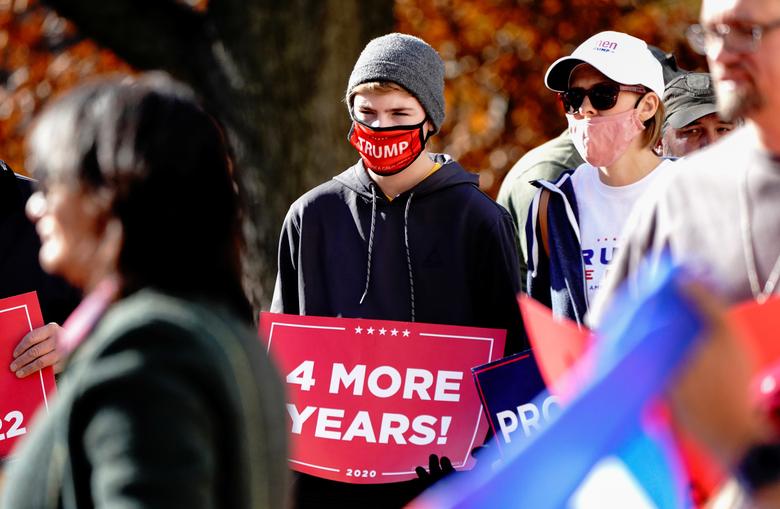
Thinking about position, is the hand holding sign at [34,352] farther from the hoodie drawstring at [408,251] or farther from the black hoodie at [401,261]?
the hoodie drawstring at [408,251]

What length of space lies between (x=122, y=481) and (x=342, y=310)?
278 centimetres

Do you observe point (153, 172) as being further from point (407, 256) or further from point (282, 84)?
point (282, 84)

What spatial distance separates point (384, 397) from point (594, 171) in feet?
4.43

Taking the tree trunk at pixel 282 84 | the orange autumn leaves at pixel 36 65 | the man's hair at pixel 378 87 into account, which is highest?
the orange autumn leaves at pixel 36 65

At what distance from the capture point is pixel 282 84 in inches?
372

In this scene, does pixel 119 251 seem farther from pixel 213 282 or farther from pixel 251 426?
pixel 251 426

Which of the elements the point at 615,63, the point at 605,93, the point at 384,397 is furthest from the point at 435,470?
the point at 615,63

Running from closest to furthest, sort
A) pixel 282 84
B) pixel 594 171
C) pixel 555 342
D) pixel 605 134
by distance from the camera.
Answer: pixel 555 342, pixel 605 134, pixel 594 171, pixel 282 84

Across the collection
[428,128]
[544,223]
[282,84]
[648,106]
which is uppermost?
[282,84]

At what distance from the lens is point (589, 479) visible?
223 cm

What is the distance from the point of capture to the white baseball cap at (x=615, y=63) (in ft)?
16.7

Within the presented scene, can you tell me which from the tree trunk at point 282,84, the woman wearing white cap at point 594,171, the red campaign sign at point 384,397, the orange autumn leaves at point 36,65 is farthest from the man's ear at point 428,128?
the orange autumn leaves at point 36,65

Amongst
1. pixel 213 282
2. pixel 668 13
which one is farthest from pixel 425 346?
pixel 668 13

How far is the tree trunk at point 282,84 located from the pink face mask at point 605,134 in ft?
14.3
